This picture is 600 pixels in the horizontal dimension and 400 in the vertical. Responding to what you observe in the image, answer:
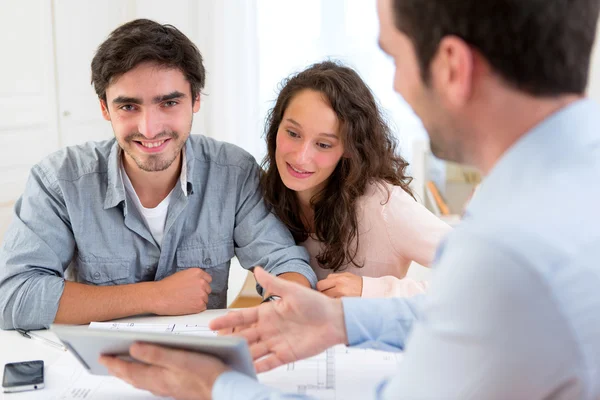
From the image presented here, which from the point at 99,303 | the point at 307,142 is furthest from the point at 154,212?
the point at 307,142

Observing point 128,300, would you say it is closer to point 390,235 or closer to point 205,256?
point 205,256

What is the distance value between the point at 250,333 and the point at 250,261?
64 centimetres

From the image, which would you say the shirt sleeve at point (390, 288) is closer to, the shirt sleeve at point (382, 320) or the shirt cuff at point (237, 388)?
the shirt sleeve at point (382, 320)

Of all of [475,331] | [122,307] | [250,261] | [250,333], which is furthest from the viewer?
[250,261]

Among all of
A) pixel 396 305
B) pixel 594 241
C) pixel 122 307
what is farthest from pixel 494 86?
pixel 122 307

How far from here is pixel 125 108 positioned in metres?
1.82

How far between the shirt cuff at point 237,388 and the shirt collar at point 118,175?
2.90ft

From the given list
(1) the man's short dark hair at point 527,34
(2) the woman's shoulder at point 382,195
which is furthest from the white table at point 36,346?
(1) the man's short dark hair at point 527,34

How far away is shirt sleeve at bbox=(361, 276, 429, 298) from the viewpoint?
1.71 metres

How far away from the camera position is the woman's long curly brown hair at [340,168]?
1896 millimetres

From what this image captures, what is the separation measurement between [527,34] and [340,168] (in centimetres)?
119

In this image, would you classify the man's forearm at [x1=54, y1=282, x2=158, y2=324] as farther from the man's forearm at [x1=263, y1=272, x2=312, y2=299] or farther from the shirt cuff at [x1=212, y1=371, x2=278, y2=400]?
the shirt cuff at [x1=212, y1=371, x2=278, y2=400]

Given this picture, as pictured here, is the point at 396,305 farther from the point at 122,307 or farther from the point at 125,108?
the point at 125,108

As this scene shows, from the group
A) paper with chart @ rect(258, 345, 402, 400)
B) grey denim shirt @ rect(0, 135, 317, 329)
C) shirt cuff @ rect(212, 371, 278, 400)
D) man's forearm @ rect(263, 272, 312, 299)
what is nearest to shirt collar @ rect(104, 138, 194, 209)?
grey denim shirt @ rect(0, 135, 317, 329)
